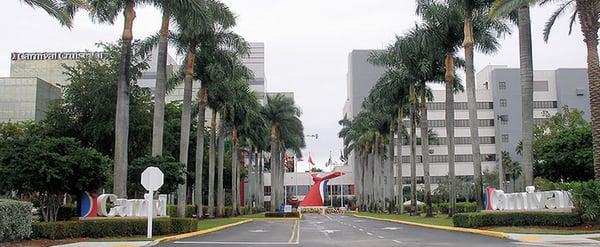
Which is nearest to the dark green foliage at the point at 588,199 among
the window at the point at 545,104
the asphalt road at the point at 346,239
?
the asphalt road at the point at 346,239

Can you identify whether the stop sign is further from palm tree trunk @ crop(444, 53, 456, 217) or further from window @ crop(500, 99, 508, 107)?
window @ crop(500, 99, 508, 107)

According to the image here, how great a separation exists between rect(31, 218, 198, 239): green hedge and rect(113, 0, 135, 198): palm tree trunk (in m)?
3.51

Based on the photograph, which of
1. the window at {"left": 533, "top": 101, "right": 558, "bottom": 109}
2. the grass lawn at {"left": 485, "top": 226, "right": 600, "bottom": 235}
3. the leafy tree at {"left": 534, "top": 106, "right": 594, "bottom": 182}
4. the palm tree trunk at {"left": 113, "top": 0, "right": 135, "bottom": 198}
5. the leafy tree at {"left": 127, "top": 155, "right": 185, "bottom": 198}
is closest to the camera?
the grass lawn at {"left": 485, "top": 226, "right": 600, "bottom": 235}

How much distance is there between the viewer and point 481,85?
119 m

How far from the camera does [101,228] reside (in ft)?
78.2

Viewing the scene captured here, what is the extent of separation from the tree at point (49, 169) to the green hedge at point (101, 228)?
206 cm

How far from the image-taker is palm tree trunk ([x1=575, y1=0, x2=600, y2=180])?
26.6m

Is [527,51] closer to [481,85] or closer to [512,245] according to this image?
[512,245]

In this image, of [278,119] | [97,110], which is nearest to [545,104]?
[278,119]

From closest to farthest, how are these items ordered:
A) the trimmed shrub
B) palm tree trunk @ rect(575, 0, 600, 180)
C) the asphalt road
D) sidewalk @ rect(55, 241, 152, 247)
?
sidewalk @ rect(55, 241, 152, 247) → the asphalt road → palm tree trunk @ rect(575, 0, 600, 180) → the trimmed shrub

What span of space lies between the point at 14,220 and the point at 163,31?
57.0 ft

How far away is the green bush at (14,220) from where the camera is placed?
18062mm

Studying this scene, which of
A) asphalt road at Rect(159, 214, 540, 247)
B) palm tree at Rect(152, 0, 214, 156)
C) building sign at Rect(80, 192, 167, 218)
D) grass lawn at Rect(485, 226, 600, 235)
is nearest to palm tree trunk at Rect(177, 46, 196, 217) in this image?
palm tree at Rect(152, 0, 214, 156)

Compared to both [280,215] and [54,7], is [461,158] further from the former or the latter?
[54,7]
